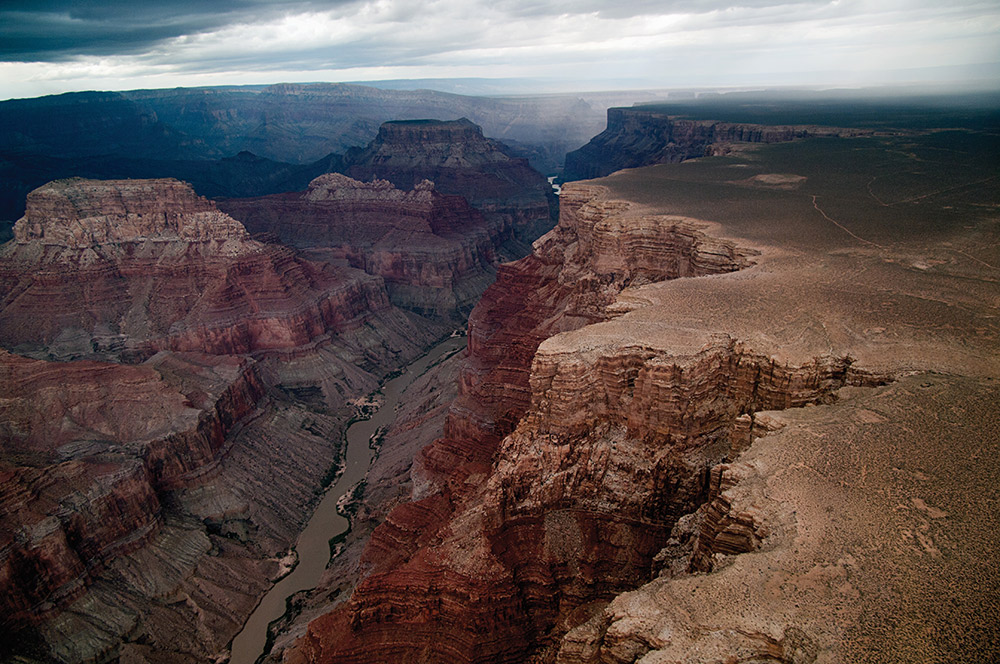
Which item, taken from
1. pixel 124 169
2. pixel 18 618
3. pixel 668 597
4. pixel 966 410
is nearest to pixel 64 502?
pixel 18 618

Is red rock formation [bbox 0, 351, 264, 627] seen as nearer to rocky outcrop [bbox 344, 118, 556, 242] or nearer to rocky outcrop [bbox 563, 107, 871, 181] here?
rocky outcrop [bbox 563, 107, 871, 181]

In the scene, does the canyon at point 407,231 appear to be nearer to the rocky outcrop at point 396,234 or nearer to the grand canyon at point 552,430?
the rocky outcrop at point 396,234

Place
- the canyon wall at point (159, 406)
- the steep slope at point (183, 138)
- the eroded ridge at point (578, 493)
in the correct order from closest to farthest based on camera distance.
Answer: the eroded ridge at point (578, 493) → the canyon wall at point (159, 406) → the steep slope at point (183, 138)

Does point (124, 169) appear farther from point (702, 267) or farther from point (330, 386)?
point (702, 267)

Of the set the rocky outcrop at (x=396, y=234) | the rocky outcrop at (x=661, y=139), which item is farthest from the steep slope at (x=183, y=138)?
the rocky outcrop at (x=396, y=234)

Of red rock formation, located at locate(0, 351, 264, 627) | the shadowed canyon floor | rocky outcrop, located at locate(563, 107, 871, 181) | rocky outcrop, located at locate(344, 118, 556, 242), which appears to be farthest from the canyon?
the shadowed canyon floor

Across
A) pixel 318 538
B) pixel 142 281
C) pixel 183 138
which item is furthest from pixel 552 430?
pixel 183 138

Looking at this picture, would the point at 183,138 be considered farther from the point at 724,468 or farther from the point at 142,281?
the point at 724,468
